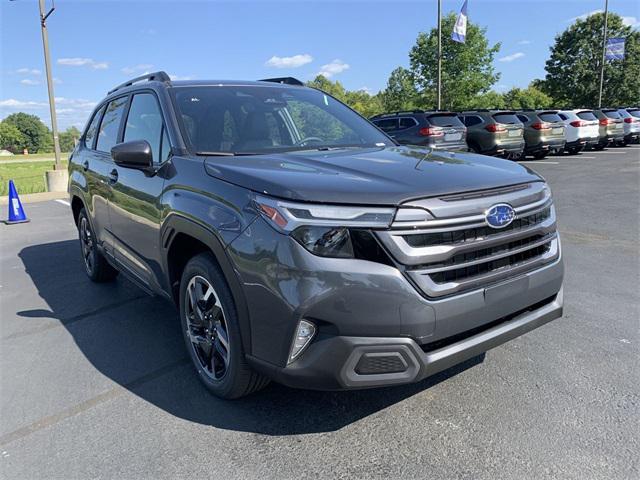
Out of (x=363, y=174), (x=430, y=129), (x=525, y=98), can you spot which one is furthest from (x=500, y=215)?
(x=525, y=98)

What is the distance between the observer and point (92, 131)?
517cm

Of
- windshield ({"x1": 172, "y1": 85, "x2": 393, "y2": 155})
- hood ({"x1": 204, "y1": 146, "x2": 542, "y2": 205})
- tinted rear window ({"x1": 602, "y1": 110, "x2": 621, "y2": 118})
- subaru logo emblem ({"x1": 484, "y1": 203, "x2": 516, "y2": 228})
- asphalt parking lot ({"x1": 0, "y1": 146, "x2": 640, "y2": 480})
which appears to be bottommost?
asphalt parking lot ({"x1": 0, "y1": 146, "x2": 640, "y2": 480})

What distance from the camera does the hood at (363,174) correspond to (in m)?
2.23

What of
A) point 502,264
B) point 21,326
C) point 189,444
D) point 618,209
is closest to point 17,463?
point 189,444

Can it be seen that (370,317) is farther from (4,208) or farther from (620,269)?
(4,208)

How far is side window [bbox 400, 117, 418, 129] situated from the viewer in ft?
50.1

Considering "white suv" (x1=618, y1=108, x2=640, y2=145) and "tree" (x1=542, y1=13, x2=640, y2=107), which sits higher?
"tree" (x1=542, y1=13, x2=640, y2=107)

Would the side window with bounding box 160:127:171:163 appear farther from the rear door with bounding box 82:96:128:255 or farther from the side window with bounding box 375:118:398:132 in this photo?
the side window with bounding box 375:118:398:132

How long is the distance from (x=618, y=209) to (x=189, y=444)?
8223mm

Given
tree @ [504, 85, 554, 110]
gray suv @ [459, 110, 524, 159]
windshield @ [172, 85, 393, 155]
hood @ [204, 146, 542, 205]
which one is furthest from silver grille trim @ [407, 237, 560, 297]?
tree @ [504, 85, 554, 110]

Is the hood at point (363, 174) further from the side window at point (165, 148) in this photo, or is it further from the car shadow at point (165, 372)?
the car shadow at point (165, 372)

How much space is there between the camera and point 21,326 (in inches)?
172

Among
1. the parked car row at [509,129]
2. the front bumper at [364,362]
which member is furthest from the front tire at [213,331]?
the parked car row at [509,129]

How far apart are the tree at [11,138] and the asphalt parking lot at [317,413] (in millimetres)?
129198
